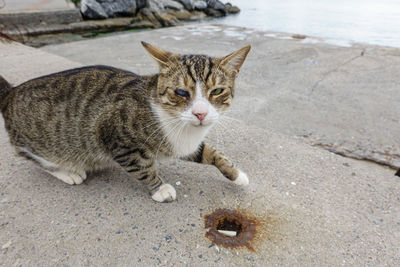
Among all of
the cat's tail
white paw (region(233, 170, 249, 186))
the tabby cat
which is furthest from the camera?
the cat's tail

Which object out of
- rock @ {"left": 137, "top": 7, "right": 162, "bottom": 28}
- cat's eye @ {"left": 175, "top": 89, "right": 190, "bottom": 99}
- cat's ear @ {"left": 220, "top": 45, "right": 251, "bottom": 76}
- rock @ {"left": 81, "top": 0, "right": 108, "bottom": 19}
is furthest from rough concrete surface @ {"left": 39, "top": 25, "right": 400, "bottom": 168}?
rock @ {"left": 137, "top": 7, "right": 162, "bottom": 28}

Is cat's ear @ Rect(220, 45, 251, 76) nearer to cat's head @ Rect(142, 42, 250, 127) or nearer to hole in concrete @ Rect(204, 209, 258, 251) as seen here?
cat's head @ Rect(142, 42, 250, 127)

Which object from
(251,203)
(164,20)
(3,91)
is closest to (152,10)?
(164,20)

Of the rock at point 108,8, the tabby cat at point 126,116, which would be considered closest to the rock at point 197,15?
the rock at point 108,8

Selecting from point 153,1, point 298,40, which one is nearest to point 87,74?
point 298,40

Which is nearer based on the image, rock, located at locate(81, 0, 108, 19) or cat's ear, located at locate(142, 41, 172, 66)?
cat's ear, located at locate(142, 41, 172, 66)

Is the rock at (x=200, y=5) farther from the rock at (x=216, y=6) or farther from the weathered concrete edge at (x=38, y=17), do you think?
the weathered concrete edge at (x=38, y=17)

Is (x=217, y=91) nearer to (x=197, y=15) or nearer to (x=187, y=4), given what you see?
(x=187, y=4)

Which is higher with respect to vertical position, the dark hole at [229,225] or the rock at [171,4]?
the rock at [171,4]
